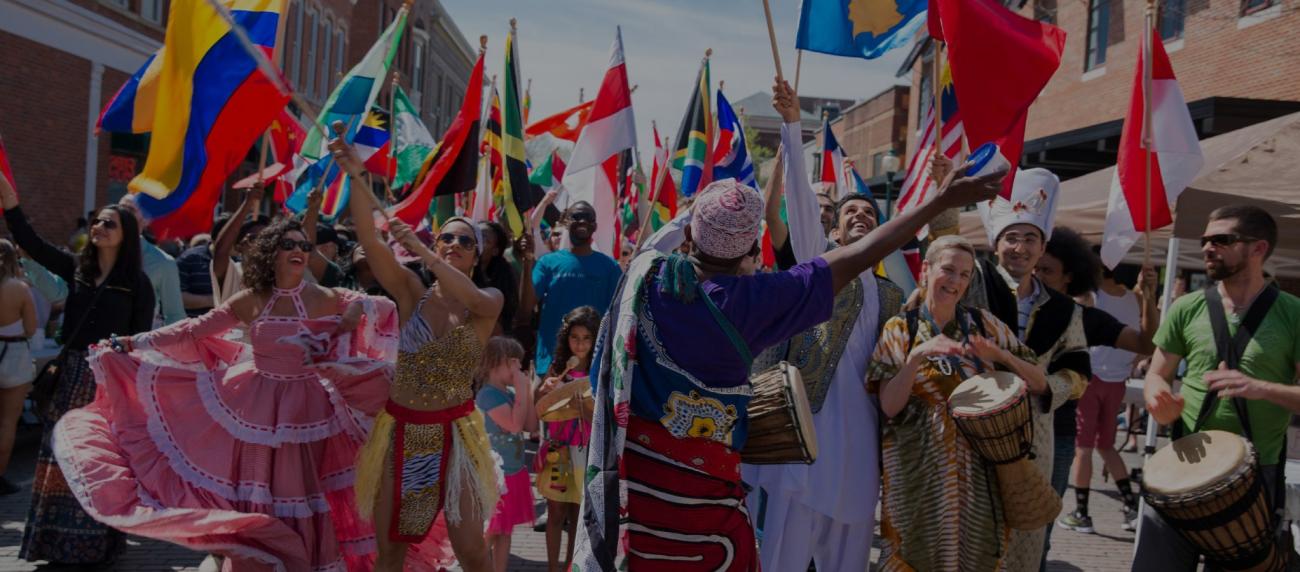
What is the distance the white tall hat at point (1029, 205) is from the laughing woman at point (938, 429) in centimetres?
82

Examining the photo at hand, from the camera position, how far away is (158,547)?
21.6ft

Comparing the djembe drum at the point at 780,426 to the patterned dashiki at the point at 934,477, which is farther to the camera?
the patterned dashiki at the point at 934,477

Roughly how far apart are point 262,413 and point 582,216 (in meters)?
3.26

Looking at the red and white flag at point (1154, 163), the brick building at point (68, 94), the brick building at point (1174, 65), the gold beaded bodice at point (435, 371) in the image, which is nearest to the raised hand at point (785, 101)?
the gold beaded bodice at point (435, 371)

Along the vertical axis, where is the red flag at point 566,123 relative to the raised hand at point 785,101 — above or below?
above

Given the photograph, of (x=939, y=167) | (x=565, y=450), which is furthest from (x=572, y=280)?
(x=939, y=167)

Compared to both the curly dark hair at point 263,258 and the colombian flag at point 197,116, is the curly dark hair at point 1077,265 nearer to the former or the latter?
the curly dark hair at point 263,258

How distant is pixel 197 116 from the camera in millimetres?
5770

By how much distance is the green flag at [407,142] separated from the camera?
38.3 feet

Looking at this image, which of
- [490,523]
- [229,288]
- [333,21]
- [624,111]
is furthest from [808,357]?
[333,21]

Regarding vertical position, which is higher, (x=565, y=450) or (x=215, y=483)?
(x=565, y=450)

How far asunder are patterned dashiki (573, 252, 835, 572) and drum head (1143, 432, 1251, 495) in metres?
1.92

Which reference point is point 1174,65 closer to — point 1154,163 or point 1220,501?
point 1154,163

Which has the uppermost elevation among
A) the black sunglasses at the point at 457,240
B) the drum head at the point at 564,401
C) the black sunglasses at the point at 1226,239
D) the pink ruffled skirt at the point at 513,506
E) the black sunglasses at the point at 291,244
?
the black sunglasses at the point at 1226,239
